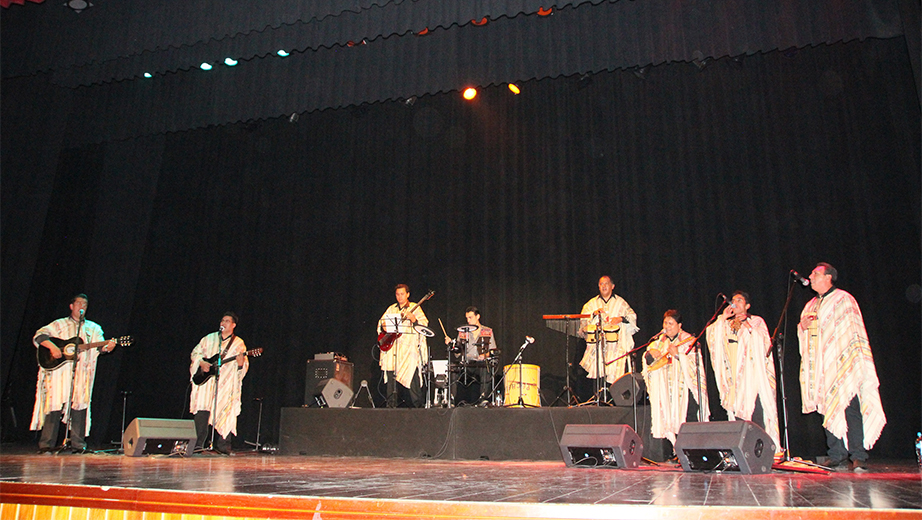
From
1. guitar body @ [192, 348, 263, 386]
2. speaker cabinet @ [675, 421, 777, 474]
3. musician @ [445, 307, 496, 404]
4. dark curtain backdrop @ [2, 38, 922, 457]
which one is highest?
dark curtain backdrop @ [2, 38, 922, 457]

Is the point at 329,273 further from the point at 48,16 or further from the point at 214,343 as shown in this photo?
the point at 48,16

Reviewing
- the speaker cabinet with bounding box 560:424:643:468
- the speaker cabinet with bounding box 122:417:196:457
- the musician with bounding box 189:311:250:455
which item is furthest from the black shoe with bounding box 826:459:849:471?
the musician with bounding box 189:311:250:455

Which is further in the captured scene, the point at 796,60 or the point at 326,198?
the point at 326,198

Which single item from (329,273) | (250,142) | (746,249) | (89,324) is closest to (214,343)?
(89,324)

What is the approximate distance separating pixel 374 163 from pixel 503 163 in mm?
1835

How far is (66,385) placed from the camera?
261 inches

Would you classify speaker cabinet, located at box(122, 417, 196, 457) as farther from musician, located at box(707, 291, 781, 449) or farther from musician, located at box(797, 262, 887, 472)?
musician, located at box(797, 262, 887, 472)

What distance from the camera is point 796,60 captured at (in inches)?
300

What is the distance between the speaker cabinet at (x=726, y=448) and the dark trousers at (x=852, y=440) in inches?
27.8

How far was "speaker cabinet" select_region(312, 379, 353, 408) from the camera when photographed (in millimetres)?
7469

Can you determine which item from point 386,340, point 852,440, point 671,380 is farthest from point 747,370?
point 386,340

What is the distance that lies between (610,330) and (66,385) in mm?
5372

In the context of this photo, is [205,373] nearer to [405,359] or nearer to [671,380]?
[405,359]

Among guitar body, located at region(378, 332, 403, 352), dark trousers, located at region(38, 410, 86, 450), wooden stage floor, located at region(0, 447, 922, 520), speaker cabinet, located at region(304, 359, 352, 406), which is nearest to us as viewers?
wooden stage floor, located at region(0, 447, 922, 520)
